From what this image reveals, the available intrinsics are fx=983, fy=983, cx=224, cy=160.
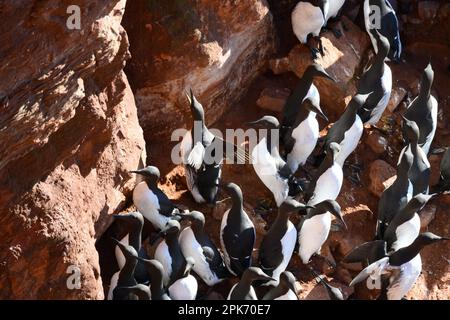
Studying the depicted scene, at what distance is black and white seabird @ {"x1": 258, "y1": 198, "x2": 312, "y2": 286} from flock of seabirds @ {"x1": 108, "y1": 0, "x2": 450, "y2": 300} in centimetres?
1

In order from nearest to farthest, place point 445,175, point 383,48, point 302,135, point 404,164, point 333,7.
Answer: point 404,164 → point 302,135 → point 445,175 → point 383,48 → point 333,7

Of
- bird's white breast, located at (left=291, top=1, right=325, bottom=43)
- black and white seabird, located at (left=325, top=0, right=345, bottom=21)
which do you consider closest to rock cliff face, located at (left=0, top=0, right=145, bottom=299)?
bird's white breast, located at (left=291, top=1, right=325, bottom=43)

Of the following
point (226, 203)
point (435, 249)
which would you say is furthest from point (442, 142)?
point (226, 203)

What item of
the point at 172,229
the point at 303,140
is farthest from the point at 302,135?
the point at 172,229

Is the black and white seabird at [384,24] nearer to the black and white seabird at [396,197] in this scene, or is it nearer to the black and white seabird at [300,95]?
the black and white seabird at [300,95]

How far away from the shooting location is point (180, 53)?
36.4 feet

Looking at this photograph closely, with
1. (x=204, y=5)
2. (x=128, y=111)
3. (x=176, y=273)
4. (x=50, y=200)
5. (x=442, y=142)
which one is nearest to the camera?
(x=50, y=200)

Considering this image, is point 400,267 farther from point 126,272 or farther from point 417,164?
point 126,272

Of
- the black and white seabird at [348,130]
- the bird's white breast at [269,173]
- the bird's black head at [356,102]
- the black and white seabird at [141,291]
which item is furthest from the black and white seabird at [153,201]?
the bird's black head at [356,102]

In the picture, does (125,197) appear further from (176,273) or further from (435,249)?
(435,249)

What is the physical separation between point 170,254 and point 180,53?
8.29 ft

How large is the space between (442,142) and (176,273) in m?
4.35

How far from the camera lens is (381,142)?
11.8 meters

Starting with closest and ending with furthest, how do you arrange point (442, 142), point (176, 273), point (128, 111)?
1. point (176, 273)
2. point (128, 111)
3. point (442, 142)
